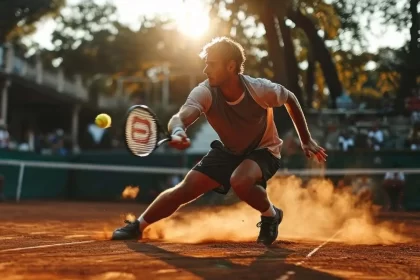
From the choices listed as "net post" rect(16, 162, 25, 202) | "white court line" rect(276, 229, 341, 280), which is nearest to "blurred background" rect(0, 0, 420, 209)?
"net post" rect(16, 162, 25, 202)

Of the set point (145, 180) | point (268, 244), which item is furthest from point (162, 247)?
point (145, 180)

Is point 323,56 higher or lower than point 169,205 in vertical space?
higher

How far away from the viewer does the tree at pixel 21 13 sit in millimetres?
29719

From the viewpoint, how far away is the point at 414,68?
1867 centimetres

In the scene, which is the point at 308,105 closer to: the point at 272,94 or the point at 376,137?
the point at 376,137

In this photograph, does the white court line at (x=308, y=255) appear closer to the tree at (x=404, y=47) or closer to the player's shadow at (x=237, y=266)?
the player's shadow at (x=237, y=266)

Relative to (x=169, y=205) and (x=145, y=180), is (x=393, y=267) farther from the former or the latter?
(x=145, y=180)

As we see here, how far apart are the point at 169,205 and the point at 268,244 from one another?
89 centimetres

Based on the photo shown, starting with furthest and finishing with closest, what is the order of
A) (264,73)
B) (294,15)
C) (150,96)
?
(150,96), (264,73), (294,15)

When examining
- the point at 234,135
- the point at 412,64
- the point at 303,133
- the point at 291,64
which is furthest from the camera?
→ the point at 291,64

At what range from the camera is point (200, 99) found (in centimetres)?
585

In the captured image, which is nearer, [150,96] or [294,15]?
[294,15]

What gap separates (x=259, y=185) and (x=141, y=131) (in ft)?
3.81

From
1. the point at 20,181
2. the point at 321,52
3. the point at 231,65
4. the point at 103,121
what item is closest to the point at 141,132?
the point at 231,65
